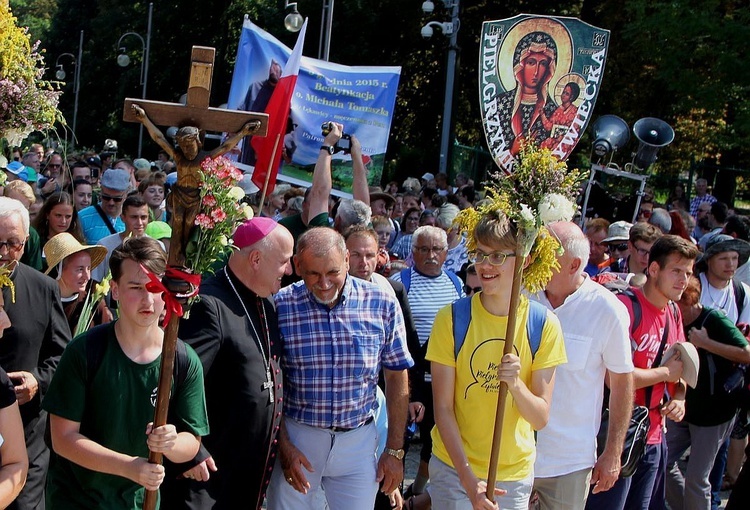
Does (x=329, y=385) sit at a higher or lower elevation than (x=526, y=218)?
lower

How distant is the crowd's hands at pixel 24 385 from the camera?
4.49m

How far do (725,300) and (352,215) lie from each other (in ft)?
10.1

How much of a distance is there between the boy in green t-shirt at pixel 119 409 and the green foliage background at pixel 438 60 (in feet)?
49.5

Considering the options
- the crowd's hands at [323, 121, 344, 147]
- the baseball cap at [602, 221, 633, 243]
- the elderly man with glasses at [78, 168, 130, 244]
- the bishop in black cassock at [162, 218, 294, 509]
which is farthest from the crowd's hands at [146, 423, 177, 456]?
the baseball cap at [602, 221, 633, 243]

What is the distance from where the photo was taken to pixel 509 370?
4.21 meters

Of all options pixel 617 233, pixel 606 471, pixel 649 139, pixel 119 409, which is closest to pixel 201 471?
pixel 119 409

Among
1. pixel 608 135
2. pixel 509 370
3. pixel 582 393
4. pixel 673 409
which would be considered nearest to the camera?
pixel 509 370

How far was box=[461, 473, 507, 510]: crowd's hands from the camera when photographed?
4.23 m

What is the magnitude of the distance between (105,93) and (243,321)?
151 feet

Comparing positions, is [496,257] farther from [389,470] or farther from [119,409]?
[119,409]

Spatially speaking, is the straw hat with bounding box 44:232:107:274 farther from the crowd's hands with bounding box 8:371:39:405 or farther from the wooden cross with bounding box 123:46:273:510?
the wooden cross with bounding box 123:46:273:510

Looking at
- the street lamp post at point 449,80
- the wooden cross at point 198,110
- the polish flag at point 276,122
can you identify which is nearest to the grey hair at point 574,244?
the wooden cross at point 198,110

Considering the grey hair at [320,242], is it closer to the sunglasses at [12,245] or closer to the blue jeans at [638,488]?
the sunglasses at [12,245]

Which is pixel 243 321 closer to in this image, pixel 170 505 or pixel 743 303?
pixel 170 505
